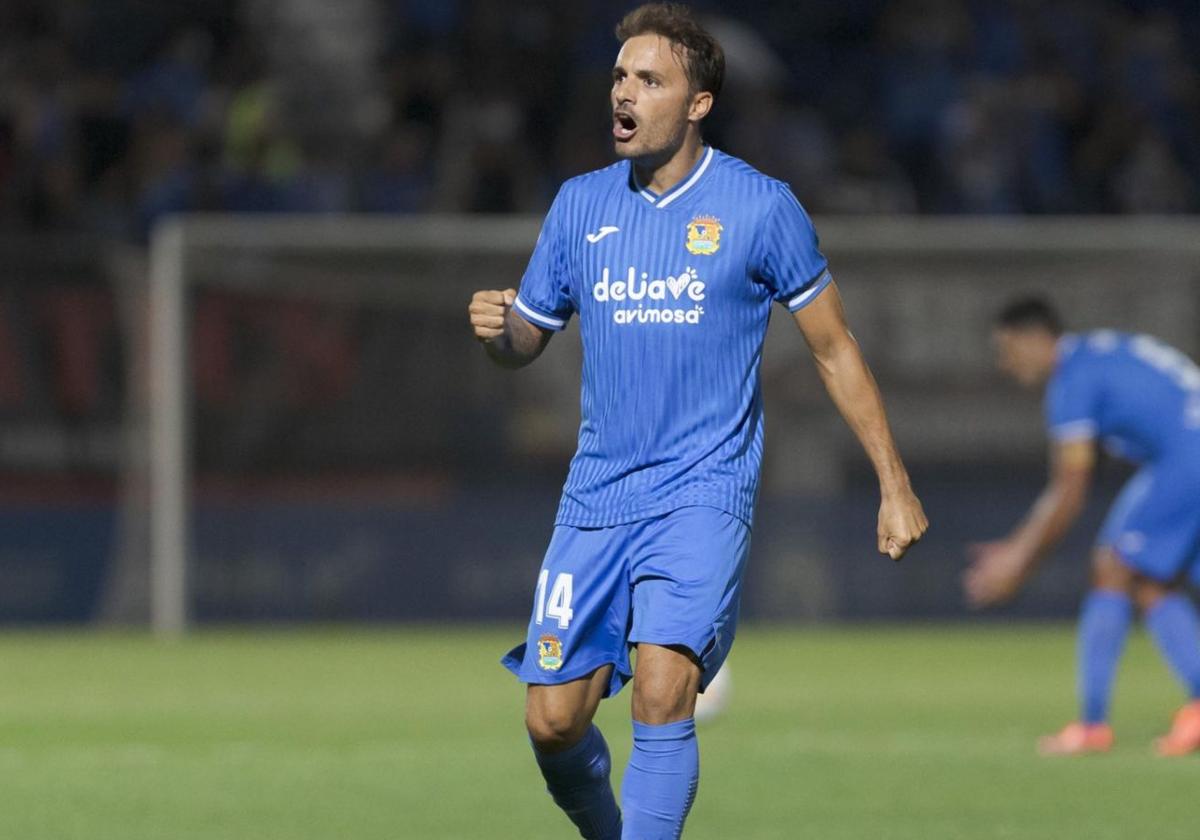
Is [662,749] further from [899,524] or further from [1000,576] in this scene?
[1000,576]

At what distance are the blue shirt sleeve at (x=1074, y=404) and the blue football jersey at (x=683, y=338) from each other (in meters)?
4.37

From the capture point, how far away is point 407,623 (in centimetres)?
1689

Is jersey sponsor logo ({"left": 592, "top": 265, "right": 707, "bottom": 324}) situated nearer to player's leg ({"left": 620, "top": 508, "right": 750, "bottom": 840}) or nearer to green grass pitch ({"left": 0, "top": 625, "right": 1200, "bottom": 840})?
player's leg ({"left": 620, "top": 508, "right": 750, "bottom": 840})

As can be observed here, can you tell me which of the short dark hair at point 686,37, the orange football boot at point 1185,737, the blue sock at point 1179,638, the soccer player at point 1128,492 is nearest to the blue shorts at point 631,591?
the short dark hair at point 686,37

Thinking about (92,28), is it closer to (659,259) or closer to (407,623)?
(407,623)

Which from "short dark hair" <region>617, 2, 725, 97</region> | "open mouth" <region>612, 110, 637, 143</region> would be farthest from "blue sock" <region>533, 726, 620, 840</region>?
"short dark hair" <region>617, 2, 725, 97</region>

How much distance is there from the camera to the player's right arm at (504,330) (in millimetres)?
5816

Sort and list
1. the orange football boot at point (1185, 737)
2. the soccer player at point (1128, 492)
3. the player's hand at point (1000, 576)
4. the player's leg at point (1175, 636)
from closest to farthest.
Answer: the player's hand at point (1000, 576), the orange football boot at point (1185, 737), the player's leg at point (1175, 636), the soccer player at point (1128, 492)

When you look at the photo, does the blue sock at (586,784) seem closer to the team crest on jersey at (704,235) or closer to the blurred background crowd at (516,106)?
the team crest on jersey at (704,235)

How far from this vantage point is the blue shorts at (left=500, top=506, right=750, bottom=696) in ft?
18.8

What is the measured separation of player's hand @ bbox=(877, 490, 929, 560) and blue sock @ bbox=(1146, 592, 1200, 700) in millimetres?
4652

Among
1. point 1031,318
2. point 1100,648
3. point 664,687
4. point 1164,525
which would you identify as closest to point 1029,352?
point 1031,318

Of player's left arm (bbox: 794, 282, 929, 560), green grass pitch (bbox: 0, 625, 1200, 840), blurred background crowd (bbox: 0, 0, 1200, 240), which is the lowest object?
green grass pitch (bbox: 0, 625, 1200, 840)

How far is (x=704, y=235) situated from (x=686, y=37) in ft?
1.67
